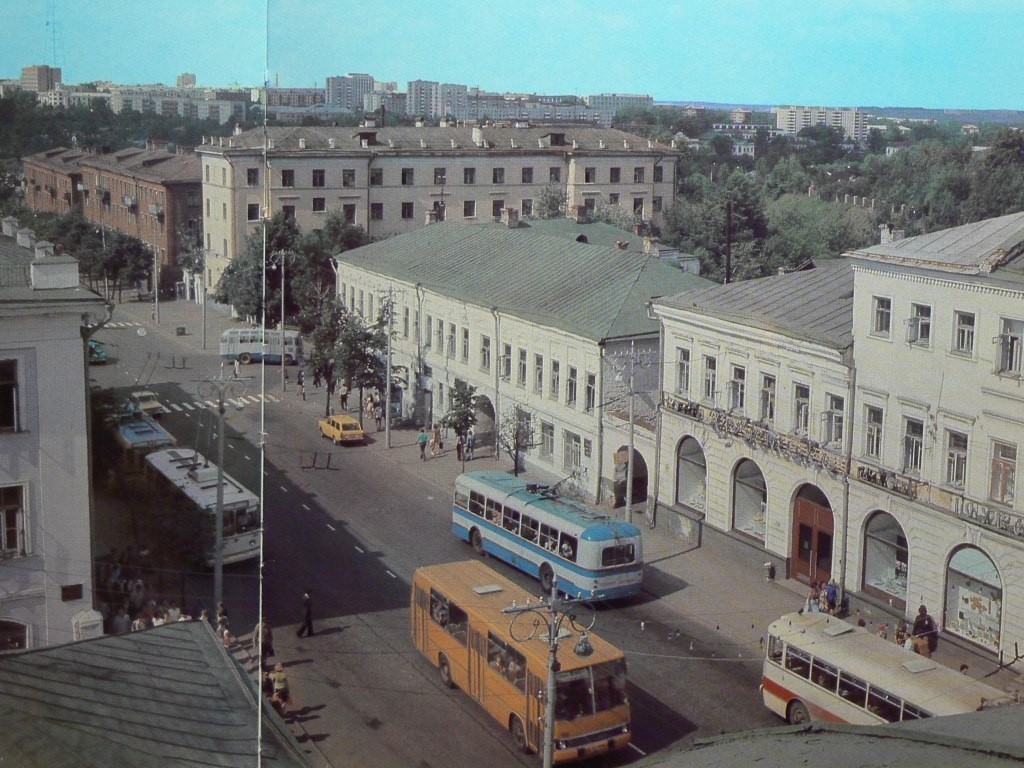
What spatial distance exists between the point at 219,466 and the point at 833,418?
5.38 m

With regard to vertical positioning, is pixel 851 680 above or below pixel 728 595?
above

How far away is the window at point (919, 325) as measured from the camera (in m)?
7.84

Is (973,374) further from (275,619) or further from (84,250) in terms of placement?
(84,250)

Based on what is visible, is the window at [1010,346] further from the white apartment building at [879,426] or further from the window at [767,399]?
the window at [767,399]

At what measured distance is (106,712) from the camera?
278cm

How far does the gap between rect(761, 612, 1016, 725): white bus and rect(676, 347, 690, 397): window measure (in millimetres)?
4151

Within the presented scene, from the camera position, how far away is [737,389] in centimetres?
1017

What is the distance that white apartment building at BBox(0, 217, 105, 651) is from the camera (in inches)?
140

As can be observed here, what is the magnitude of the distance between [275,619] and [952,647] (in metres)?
4.50

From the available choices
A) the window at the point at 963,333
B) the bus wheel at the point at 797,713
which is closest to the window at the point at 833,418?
the window at the point at 963,333

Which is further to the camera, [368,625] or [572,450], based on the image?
[572,450]

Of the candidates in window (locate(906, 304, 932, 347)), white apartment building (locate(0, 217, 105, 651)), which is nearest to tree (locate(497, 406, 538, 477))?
window (locate(906, 304, 932, 347))

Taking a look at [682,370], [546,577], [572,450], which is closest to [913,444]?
[546,577]

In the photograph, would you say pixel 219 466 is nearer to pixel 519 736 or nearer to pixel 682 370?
pixel 519 736
